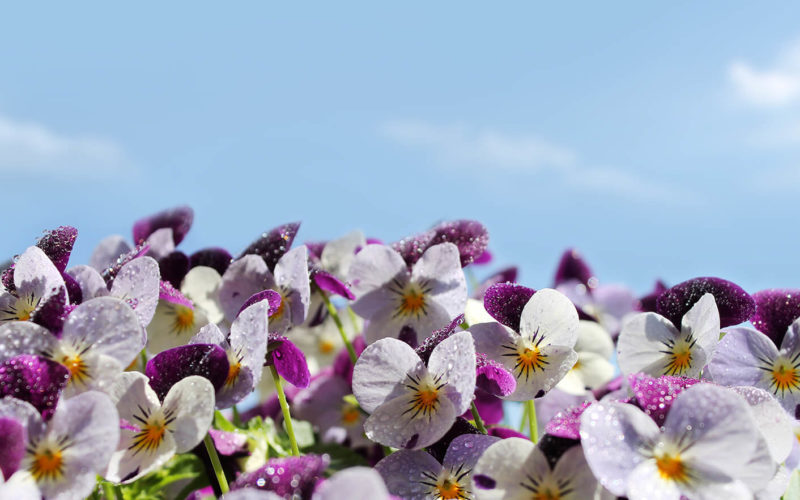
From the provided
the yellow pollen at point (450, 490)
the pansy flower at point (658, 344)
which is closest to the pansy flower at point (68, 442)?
the yellow pollen at point (450, 490)

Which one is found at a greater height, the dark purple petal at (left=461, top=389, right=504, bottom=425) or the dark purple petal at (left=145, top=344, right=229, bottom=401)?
the dark purple petal at (left=145, top=344, right=229, bottom=401)

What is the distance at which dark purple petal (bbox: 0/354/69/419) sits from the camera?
0.71 metres

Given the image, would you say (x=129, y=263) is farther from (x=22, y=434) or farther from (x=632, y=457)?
(x=632, y=457)

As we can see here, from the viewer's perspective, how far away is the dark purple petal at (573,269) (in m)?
1.83

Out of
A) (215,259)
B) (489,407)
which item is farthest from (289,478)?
(489,407)

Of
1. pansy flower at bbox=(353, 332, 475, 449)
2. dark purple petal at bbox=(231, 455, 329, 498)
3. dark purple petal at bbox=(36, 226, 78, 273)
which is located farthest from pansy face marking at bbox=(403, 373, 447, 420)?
dark purple petal at bbox=(36, 226, 78, 273)

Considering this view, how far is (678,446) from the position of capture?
0.68 metres

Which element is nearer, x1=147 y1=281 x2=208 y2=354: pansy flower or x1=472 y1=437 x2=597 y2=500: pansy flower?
x1=472 y1=437 x2=597 y2=500: pansy flower

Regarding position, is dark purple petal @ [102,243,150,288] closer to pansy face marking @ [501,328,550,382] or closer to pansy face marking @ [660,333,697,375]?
pansy face marking @ [501,328,550,382]

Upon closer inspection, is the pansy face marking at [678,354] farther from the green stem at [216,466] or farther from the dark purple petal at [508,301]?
the green stem at [216,466]

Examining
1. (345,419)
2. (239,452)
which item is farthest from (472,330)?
(345,419)

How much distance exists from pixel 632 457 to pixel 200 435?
0.39m

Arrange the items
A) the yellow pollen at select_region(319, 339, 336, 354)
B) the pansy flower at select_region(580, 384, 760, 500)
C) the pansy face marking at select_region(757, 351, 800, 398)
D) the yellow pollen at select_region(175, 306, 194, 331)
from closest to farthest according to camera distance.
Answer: the pansy flower at select_region(580, 384, 760, 500)
the pansy face marking at select_region(757, 351, 800, 398)
the yellow pollen at select_region(175, 306, 194, 331)
the yellow pollen at select_region(319, 339, 336, 354)

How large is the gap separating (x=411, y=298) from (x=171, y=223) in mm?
473
